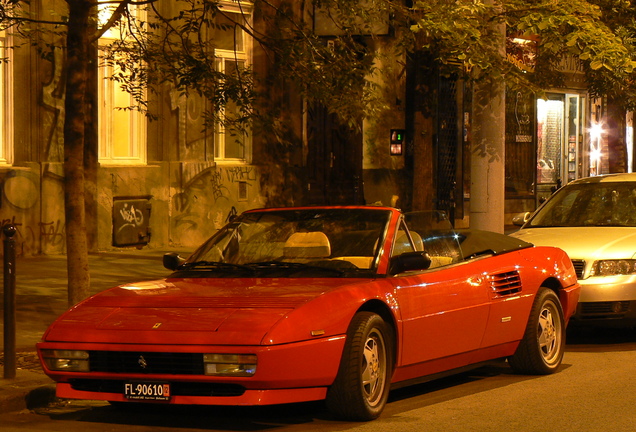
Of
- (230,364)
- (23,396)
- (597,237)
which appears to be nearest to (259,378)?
(230,364)

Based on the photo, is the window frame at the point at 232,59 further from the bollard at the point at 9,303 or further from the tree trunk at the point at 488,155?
the bollard at the point at 9,303

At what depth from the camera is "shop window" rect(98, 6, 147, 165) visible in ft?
59.4

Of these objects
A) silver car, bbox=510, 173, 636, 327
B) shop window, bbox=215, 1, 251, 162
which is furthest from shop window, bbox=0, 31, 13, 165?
silver car, bbox=510, 173, 636, 327

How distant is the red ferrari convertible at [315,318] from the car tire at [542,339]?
1cm

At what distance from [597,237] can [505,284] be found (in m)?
2.76

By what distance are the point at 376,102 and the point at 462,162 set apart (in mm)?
13869

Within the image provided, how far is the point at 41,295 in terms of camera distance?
13039 millimetres

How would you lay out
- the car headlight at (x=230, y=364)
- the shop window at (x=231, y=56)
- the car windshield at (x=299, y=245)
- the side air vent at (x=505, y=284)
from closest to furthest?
1. the car headlight at (x=230, y=364)
2. the car windshield at (x=299, y=245)
3. the side air vent at (x=505, y=284)
4. the shop window at (x=231, y=56)

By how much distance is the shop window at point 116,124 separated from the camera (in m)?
18.1

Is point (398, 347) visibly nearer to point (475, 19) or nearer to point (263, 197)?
point (475, 19)

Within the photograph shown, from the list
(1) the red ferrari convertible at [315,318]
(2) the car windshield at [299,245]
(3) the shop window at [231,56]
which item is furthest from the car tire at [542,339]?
(3) the shop window at [231,56]

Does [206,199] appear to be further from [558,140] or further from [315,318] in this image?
[558,140]

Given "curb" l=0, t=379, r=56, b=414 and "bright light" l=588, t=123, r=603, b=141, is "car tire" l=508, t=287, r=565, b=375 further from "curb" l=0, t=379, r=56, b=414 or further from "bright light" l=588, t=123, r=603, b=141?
"bright light" l=588, t=123, r=603, b=141

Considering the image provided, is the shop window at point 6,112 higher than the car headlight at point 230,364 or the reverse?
higher
